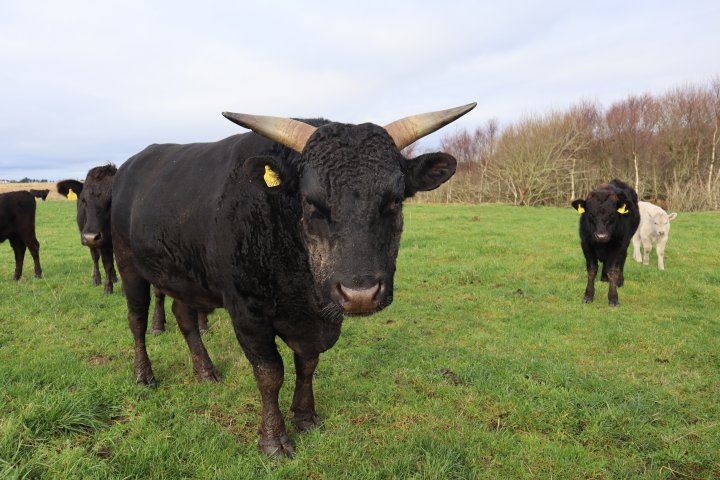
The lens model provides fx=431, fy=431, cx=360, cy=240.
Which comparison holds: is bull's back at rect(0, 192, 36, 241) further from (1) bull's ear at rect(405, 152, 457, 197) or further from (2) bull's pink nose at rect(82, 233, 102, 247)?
(1) bull's ear at rect(405, 152, 457, 197)

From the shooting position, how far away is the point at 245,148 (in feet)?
10.3

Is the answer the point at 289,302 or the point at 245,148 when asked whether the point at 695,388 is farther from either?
the point at 245,148

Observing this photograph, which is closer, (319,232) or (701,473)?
(319,232)

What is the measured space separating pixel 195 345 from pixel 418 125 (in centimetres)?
309

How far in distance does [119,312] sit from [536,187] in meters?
33.4

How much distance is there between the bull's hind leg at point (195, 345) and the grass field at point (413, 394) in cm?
18

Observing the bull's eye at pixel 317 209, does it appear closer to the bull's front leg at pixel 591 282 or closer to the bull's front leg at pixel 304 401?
the bull's front leg at pixel 304 401

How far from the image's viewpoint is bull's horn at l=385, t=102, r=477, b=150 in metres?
2.77

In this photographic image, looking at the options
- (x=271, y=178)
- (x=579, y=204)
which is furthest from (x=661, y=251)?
(x=271, y=178)

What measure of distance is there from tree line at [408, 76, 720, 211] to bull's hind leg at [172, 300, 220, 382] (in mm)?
31265

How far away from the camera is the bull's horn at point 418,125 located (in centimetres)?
277

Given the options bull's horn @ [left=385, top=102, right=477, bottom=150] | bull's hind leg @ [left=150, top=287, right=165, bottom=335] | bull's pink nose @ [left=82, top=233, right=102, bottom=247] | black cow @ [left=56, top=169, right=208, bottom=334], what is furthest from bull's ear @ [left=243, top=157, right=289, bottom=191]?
bull's pink nose @ [left=82, top=233, right=102, bottom=247]

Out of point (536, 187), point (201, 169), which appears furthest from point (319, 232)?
point (536, 187)

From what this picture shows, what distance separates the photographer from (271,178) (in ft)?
8.54
